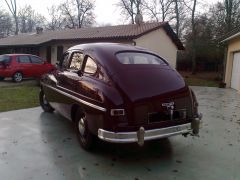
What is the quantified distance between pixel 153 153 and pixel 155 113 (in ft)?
3.00

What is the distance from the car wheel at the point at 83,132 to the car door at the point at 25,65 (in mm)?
12371

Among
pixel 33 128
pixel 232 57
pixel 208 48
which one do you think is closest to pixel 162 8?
pixel 208 48

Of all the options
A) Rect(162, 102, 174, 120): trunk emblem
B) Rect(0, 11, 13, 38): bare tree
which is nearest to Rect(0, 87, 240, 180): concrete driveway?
Rect(162, 102, 174, 120): trunk emblem

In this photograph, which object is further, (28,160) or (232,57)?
(232,57)

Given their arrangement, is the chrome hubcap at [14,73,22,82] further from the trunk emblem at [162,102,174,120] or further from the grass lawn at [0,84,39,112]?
→ the trunk emblem at [162,102,174,120]

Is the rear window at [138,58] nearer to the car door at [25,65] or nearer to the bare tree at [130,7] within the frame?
the car door at [25,65]

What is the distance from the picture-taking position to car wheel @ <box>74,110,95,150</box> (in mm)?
5016

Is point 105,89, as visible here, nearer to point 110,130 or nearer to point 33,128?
point 110,130

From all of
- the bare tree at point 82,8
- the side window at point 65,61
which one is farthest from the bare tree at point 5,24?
the side window at point 65,61

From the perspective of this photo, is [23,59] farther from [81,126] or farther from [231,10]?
[231,10]

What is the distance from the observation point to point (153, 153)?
201 inches

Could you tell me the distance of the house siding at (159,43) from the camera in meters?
20.2

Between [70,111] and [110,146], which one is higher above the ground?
[70,111]

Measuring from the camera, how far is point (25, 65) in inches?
664
